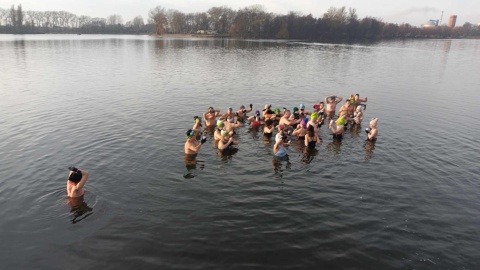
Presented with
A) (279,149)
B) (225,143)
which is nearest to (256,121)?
(225,143)

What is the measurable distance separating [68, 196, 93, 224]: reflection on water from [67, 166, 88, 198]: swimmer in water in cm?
Result: 20

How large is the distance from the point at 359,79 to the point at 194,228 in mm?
37346

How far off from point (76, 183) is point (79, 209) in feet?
3.37

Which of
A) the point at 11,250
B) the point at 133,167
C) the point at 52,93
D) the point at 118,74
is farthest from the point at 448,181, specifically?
the point at 118,74

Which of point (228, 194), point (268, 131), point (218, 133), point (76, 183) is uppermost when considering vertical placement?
point (218, 133)

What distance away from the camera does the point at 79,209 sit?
41.0ft

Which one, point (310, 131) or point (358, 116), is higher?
point (358, 116)

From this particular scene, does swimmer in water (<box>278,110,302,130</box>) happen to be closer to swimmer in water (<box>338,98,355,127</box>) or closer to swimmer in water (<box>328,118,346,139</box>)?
swimmer in water (<box>328,118,346,139</box>)

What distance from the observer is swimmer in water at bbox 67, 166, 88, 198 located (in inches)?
497

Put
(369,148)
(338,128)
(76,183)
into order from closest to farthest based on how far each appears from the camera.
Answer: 1. (76,183)
2. (369,148)
3. (338,128)

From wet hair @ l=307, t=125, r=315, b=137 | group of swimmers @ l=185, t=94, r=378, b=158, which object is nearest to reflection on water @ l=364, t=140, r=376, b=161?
group of swimmers @ l=185, t=94, r=378, b=158

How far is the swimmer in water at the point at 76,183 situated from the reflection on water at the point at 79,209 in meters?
0.20

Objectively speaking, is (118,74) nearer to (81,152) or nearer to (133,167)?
(81,152)

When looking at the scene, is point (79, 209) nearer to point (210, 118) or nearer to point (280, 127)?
point (210, 118)
